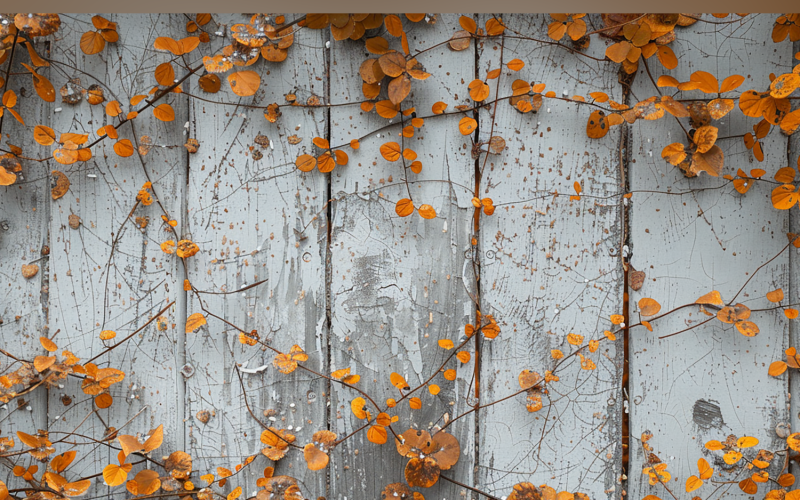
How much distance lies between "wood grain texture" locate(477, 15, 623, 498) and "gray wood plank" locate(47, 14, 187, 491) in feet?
1.83

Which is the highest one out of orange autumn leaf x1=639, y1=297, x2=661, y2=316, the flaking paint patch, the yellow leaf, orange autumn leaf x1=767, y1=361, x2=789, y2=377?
orange autumn leaf x1=639, y1=297, x2=661, y2=316

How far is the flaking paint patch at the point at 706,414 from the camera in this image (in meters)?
0.85

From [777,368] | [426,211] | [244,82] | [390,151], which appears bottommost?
[777,368]

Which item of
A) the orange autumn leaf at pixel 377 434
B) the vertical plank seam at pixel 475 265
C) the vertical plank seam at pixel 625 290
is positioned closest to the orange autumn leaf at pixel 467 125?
the vertical plank seam at pixel 475 265

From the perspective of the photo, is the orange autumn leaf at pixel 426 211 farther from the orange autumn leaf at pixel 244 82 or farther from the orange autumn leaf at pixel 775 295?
the orange autumn leaf at pixel 775 295

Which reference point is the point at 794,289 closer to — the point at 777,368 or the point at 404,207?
the point at 777,368

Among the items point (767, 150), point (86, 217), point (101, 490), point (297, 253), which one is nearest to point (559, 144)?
point (767, 150)

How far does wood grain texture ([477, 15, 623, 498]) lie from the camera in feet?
2.77

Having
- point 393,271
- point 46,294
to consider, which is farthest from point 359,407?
point 46,294

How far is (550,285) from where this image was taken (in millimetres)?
852

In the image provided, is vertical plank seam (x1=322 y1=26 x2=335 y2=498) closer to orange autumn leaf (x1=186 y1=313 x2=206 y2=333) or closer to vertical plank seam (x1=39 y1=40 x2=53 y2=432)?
orange autumn leaf (x1=186 y1=313 x2=206 y2=333)

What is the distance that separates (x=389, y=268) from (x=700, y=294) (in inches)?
21.7

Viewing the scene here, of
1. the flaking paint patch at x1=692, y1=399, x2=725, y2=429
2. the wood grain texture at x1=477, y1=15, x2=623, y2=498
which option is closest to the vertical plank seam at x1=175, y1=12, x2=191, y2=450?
the wood grain texture at x1=477, y1=15, x2=623, y2=498

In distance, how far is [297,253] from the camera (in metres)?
0.85
